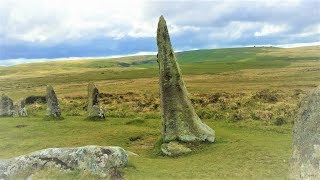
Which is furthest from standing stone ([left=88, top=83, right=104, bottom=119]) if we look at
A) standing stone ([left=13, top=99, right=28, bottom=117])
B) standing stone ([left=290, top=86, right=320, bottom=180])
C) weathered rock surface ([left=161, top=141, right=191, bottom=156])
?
standing stone ([left=290, top=86, right=320, bottom=180])

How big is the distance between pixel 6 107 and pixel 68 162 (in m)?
27.1

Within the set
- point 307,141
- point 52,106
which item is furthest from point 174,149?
point 52,106

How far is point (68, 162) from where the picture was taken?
19.6 m

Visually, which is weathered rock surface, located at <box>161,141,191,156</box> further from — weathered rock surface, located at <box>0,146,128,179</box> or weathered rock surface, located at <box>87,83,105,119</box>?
weathered rock surface, located at <box>87,83,105,119</box>

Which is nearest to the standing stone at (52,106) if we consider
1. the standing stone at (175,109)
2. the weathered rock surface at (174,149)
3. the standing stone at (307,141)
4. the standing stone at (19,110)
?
the standing stone at (19,110)

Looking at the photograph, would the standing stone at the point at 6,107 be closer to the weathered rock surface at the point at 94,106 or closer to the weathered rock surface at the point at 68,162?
the weathered rock surface at the point at 94,106

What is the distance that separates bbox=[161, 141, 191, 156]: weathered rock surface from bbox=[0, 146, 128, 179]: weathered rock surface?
620cm

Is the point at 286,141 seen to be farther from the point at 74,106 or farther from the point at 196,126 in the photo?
the point at 74,106

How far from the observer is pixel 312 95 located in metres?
17.4

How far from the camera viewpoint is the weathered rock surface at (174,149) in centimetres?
2586

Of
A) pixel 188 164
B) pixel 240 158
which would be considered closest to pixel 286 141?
pixel 240 158

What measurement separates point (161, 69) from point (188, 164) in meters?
7.32

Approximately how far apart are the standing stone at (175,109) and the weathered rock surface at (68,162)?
7969 mm

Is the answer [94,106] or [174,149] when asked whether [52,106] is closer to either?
[94,106]
